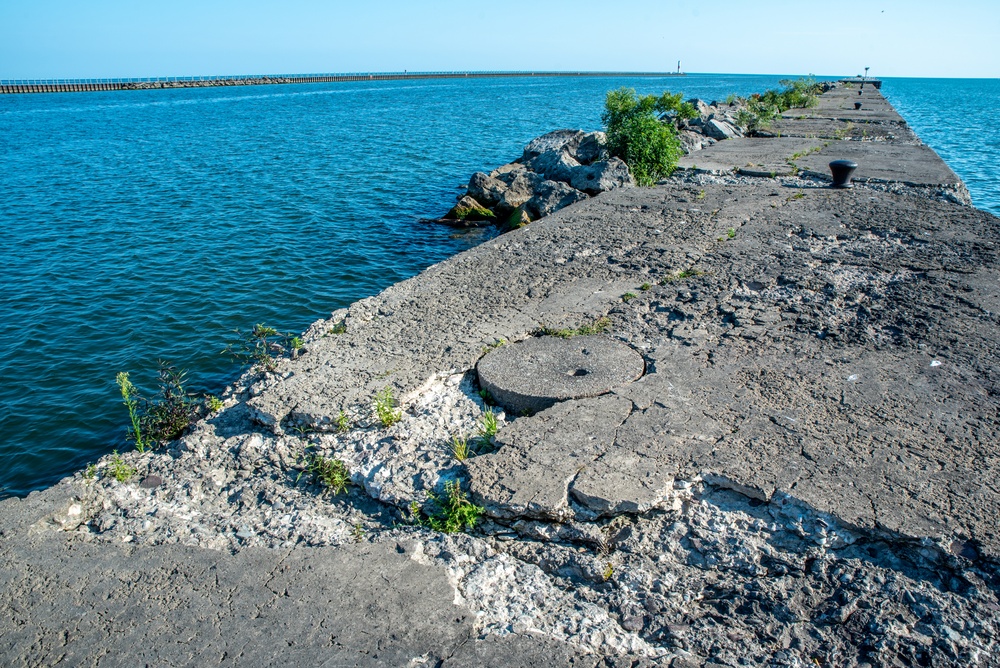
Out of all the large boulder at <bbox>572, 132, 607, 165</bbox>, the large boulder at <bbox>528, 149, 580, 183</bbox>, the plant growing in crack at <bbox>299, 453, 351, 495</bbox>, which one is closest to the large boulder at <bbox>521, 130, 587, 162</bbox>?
the large boulder at <bbox>572, 132, 607, 165</bbox>

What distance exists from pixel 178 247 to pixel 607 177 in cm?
789

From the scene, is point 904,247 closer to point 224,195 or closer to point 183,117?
point 224,195

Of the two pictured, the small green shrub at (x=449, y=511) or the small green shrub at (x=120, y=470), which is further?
the small green shrub at (x=120, y=470)

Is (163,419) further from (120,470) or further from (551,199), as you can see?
(551,199)

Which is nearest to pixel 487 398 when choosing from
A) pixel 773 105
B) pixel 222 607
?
pixel 222 607

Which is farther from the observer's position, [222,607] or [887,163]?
[887,163]

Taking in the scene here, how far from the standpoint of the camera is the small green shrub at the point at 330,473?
12.3ft

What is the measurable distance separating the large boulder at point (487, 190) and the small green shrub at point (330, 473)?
10.9m

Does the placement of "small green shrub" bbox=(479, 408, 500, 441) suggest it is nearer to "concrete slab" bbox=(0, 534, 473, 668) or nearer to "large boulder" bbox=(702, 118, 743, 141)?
"concrete slab" bbox=(0, 534, 473, 668)

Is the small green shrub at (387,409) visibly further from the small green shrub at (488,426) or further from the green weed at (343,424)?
the small green shrub at (488,426)

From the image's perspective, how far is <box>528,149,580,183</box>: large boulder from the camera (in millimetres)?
13389

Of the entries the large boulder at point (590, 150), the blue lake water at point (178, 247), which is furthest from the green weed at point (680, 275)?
the large boulder at point (590, 150)

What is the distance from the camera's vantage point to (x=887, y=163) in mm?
11688

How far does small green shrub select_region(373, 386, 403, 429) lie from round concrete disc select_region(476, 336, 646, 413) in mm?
638
